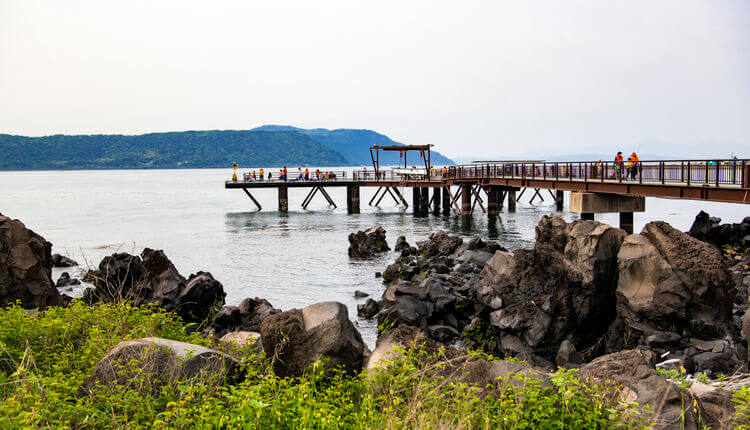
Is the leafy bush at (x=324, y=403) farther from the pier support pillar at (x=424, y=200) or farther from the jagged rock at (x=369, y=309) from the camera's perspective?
the pier support pillar at (x=424, y=200)

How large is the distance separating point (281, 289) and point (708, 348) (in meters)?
18.4

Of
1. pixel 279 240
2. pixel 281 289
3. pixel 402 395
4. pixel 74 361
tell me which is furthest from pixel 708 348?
pixel 279 240

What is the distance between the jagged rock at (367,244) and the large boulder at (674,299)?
21689mm

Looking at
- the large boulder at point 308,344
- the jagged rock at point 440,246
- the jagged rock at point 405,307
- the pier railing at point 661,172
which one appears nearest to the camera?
the large boulder at point 308,344

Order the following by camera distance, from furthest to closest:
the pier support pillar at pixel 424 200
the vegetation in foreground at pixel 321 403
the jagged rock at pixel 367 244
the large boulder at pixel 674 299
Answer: the pier support pillar at pixel 424 200 < the jagged rock at pixel 367 244 < the large boulder at pixel 674 299 < the vegetation in foreground at pixel 321 403

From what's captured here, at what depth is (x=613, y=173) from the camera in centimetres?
3425

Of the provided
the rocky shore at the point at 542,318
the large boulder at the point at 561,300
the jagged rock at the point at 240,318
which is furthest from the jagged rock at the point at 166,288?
the large boulder at the point at 561,300

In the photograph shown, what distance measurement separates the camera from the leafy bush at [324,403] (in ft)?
20.5

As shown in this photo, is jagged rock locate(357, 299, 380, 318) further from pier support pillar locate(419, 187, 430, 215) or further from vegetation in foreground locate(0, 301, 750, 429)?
pier support pillar locate(419, 187, 430, 215)

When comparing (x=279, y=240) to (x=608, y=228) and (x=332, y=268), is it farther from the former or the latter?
(x=608, y=228)

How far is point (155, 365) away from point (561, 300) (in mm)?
11546

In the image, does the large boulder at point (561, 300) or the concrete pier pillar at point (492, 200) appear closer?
the large boulder at point (561, 300)

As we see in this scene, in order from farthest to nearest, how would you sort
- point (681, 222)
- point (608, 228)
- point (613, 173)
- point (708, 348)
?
1. point (681, 222)
2. point (613, 173)
3. point (608, 228)
4. point (708, 348)

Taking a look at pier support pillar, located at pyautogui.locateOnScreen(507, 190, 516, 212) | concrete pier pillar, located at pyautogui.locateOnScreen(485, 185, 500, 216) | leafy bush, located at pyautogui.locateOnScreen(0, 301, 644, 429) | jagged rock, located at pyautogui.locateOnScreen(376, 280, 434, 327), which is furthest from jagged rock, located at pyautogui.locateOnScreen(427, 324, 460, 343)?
pier support pillar, located at pyautogui.locateOnScreen(507, 190, 516, 212)
